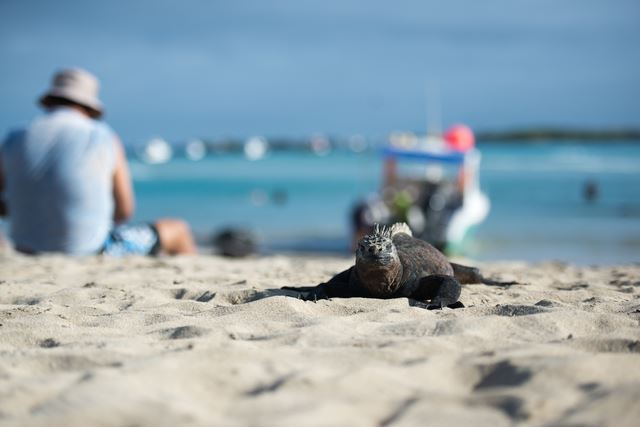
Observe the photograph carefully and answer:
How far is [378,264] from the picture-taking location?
4.05m

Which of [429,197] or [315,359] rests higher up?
[315,359]

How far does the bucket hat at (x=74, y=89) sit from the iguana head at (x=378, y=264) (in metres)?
3.43

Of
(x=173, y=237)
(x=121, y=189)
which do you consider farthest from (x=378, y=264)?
(x=173, y=237)

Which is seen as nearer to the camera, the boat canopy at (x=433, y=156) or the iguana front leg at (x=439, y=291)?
the iguana front leg at (x=439, y=291)

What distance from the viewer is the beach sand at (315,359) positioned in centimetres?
233

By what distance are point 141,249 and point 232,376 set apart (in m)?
4.66

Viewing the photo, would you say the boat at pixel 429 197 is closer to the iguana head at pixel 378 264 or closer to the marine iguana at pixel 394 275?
the marine iguana at pixel 394 275

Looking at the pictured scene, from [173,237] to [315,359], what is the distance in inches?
192

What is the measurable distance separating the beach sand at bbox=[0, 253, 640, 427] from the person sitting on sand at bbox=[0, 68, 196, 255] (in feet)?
6.18

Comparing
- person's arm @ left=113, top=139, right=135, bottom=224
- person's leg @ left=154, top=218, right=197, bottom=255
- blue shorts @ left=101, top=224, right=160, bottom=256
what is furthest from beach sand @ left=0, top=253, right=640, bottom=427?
person's leg @ left=154, top=218, right=197, bottom=255

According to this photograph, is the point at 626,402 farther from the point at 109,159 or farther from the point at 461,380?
the point at 109,159

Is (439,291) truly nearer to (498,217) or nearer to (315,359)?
(315,359)

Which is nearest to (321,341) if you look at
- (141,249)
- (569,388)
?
(569,388)

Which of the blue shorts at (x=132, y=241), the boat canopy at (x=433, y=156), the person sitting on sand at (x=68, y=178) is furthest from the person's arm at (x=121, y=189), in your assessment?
the boat canopy at (x=433, y=156)
